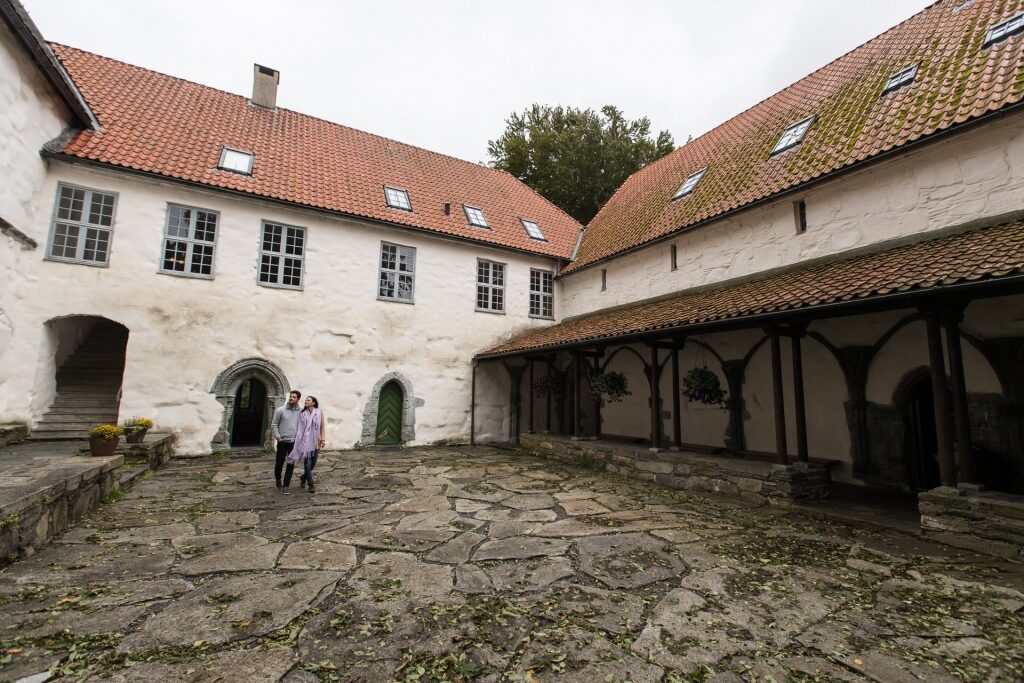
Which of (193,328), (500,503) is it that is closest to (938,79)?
(500,503)

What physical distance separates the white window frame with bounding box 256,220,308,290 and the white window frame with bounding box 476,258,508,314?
5.24m

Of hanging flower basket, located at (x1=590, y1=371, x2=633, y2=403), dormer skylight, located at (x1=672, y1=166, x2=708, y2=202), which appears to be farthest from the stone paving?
dormer skylight, located at (x1=672, y1=166, x2=708, y2=202)

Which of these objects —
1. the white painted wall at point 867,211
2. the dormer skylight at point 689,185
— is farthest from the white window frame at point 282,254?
the dormer skylight at point 689,185

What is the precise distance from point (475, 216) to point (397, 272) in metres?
3.77

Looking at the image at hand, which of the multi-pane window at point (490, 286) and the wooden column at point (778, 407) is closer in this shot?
the wooden column at point (778, 407)

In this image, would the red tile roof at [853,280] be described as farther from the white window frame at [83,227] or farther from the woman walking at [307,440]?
the white window frame at [83,227]

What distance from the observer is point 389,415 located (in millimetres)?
13016

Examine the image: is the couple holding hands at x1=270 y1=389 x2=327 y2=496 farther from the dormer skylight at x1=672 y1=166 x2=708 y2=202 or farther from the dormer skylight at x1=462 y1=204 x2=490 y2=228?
the dormer skylight at x1=672 y1=166 x2=708 y2=202

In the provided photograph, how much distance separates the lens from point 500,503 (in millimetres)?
6625

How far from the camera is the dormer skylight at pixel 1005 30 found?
25.8 ft

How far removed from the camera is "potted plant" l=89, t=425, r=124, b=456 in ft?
21.9

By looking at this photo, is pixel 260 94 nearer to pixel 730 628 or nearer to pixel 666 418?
pixel 666 418

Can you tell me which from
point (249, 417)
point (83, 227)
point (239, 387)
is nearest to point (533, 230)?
point (239, 387)

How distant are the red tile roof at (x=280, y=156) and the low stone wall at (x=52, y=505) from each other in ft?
25.6
